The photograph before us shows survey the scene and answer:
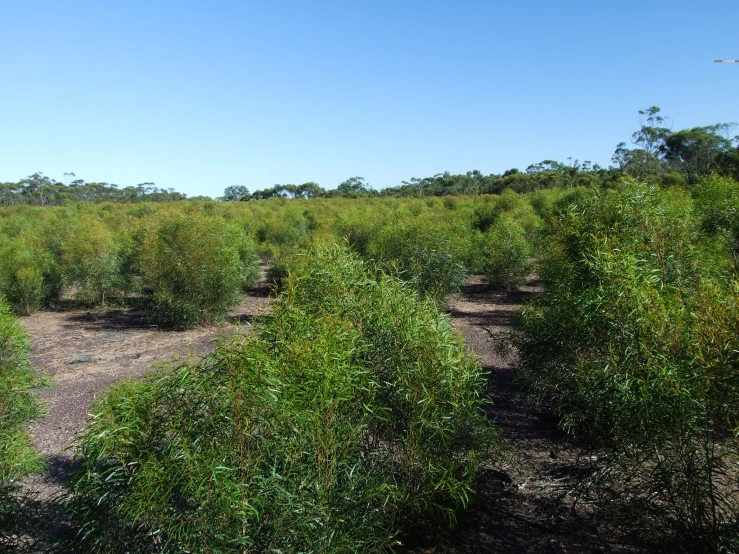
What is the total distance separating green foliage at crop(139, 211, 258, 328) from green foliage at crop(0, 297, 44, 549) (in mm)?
5840

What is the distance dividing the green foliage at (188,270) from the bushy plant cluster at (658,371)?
29.9ft

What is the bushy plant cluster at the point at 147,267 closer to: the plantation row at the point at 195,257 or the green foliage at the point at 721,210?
the plantation row at the point at 195,257

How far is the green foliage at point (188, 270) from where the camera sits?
12.5m

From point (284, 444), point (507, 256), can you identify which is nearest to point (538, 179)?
point (507, 256)

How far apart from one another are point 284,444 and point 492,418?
16.5 ft

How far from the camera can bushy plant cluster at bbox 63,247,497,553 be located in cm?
281

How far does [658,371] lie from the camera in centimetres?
347

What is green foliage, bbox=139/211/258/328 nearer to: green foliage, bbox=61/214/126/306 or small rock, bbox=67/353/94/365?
small rock, bbox=67/353/94/365

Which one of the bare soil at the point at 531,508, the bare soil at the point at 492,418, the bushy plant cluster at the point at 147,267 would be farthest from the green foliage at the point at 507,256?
the bare soil at the point at 531,508

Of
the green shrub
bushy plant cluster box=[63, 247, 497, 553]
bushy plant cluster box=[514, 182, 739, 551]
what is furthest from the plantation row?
bushy plant cluster box=[63, 247, 497, 553]

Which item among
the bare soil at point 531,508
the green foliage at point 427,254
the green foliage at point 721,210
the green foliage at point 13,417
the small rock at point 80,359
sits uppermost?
the green foliage at point 721,210

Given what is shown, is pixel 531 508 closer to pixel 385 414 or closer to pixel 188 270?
pixel 385 414

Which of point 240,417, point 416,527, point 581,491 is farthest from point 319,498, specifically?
point 581,491

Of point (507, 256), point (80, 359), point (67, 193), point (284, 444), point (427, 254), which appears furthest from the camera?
point (67, 193)
